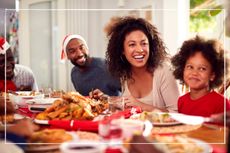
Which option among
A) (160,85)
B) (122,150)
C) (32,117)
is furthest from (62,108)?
(160,85)

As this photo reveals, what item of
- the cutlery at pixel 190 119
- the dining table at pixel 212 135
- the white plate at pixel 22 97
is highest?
the white plate at pixel 22 97

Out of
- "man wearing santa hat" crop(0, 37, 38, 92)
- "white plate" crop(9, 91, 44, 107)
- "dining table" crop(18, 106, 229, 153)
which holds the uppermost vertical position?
"man wearing santa hat" crop(0, 37, 38, 92)

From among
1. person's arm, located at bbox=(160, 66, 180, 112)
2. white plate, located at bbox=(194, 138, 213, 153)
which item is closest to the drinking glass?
person's arm, located at bbox=(160, 66, 180, 112)

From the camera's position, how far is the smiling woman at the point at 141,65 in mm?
1099

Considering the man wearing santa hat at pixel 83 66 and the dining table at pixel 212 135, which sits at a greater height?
the man wearing santa hat at pixel 83 66

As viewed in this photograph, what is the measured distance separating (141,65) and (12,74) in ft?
1.26

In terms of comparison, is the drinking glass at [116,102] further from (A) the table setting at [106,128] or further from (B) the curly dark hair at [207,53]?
(B) the curly dark hair at [207,53]

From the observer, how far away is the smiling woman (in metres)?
1.10

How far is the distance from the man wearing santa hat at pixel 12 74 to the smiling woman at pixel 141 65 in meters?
0.24

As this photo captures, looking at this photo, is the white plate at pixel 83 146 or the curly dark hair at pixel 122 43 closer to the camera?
the white plate at pixel 83 146

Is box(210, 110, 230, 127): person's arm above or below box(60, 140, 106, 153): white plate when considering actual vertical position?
above

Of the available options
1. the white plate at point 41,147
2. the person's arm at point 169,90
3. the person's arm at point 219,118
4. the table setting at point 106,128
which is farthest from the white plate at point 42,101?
the person's arm at point 219,118

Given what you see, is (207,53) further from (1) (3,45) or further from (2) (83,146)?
(1) (3,45)

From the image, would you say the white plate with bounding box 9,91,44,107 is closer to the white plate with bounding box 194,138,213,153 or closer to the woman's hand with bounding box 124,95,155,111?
the woman's hand with bounding box 124,95,155,111
